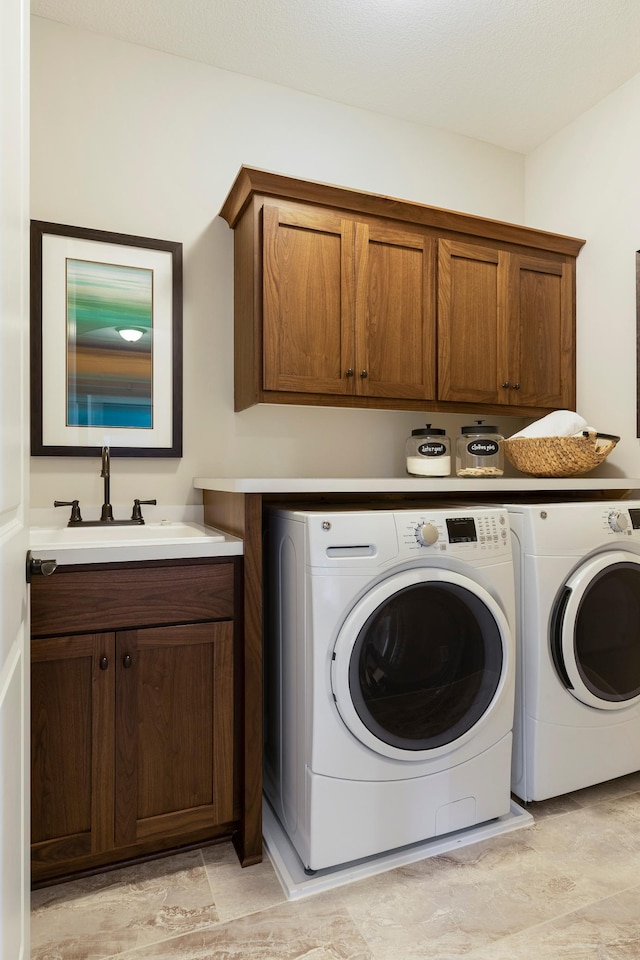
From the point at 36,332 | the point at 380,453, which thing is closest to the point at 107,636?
the point at 36,332

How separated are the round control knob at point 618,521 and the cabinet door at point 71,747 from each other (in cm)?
165

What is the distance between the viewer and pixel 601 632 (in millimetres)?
1900

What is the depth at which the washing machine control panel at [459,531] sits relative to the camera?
5.29ft

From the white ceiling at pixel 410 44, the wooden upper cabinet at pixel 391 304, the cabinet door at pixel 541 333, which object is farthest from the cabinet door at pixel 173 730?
the white ceiling at pixel 410 44

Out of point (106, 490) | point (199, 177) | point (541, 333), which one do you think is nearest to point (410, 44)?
point (199, 177)

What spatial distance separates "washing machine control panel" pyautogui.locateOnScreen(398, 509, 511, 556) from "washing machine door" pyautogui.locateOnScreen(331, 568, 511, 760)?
0.27ft

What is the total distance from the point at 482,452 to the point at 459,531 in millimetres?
851

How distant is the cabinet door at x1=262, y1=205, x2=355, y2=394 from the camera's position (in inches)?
80.0

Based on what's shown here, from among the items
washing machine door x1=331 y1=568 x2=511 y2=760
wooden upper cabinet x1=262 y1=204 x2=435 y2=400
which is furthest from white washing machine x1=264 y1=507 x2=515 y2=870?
wooden upper cabinet x1=262 y1=204 x2=435 y2=400

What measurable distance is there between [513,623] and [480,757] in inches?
16.6

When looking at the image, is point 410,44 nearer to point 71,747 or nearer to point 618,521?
point 618,521

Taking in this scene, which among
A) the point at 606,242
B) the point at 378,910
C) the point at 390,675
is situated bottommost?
the point at 378,910

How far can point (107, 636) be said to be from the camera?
1507mm

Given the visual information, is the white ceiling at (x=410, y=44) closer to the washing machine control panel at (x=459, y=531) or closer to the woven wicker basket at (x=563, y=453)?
the woven wicker basket at (x=563, y=453)
